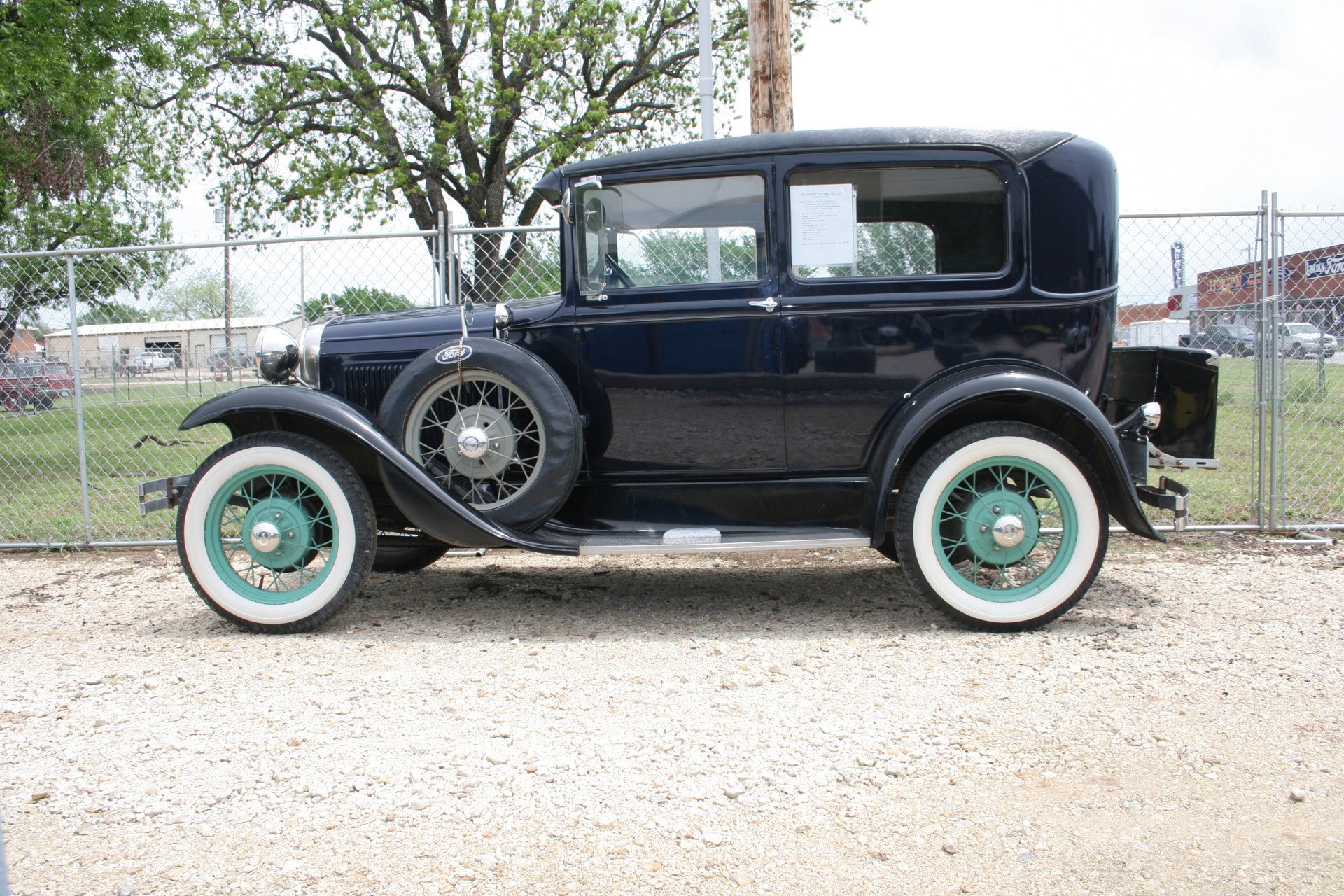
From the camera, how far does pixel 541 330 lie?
160 inches

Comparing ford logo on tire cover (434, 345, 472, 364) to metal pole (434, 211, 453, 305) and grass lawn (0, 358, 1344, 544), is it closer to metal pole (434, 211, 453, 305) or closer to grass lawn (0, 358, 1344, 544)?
metal pole (434, 211, 453, 305)

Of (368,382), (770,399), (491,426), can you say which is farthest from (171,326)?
(770,399)

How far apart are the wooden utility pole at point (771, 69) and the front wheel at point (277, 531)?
3.61m

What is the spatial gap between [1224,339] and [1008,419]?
2255 mm

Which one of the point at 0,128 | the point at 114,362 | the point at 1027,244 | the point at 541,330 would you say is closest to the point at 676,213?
the point at 541,330

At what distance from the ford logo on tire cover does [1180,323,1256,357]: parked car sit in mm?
4098

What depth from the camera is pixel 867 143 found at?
3887mm

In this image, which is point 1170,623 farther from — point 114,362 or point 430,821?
point 114,362

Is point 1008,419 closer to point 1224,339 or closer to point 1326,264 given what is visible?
point 1224,339

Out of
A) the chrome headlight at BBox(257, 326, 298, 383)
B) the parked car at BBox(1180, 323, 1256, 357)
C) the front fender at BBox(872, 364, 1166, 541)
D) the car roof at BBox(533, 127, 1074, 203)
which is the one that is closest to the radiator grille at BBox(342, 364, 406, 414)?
the chrome headlight at BBox(257, 326, 298, 383)

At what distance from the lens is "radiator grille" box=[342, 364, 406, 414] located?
425 cm

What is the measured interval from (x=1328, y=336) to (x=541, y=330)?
15.8 ft

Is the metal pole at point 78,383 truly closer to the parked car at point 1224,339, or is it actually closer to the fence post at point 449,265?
the fence post at point 449,265

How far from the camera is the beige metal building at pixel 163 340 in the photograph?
562 centimetres
